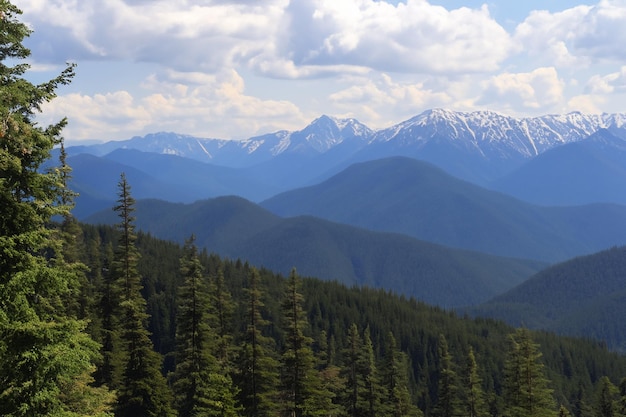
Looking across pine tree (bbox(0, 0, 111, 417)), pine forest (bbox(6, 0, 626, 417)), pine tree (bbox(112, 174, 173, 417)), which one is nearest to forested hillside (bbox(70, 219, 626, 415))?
pine forest (bbox(6, 0, 626, 417))

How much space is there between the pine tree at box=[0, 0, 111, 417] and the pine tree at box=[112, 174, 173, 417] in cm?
2211

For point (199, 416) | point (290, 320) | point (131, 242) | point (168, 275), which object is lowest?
point (199, 416)

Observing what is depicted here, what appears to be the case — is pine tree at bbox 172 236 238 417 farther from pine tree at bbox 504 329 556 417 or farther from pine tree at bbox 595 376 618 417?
pine tree at bbox 595 376 618 417

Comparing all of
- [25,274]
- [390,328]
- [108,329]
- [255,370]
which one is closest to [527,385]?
[255,370]

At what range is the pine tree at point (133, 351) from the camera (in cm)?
3744

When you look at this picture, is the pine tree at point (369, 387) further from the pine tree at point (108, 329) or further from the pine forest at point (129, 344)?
the pine tree at point (108, 329)

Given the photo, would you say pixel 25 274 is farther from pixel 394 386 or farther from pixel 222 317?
pixel 394 386

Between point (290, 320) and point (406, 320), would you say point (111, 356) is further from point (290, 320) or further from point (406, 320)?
point (406, 320)

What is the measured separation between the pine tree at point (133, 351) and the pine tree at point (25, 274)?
2211 cm

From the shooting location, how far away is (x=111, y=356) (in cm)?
4238

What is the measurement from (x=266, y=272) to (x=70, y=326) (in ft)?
561

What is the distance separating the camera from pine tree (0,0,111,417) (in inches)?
545

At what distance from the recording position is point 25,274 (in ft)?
45.4

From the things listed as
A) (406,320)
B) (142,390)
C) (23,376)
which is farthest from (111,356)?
(406,320)
